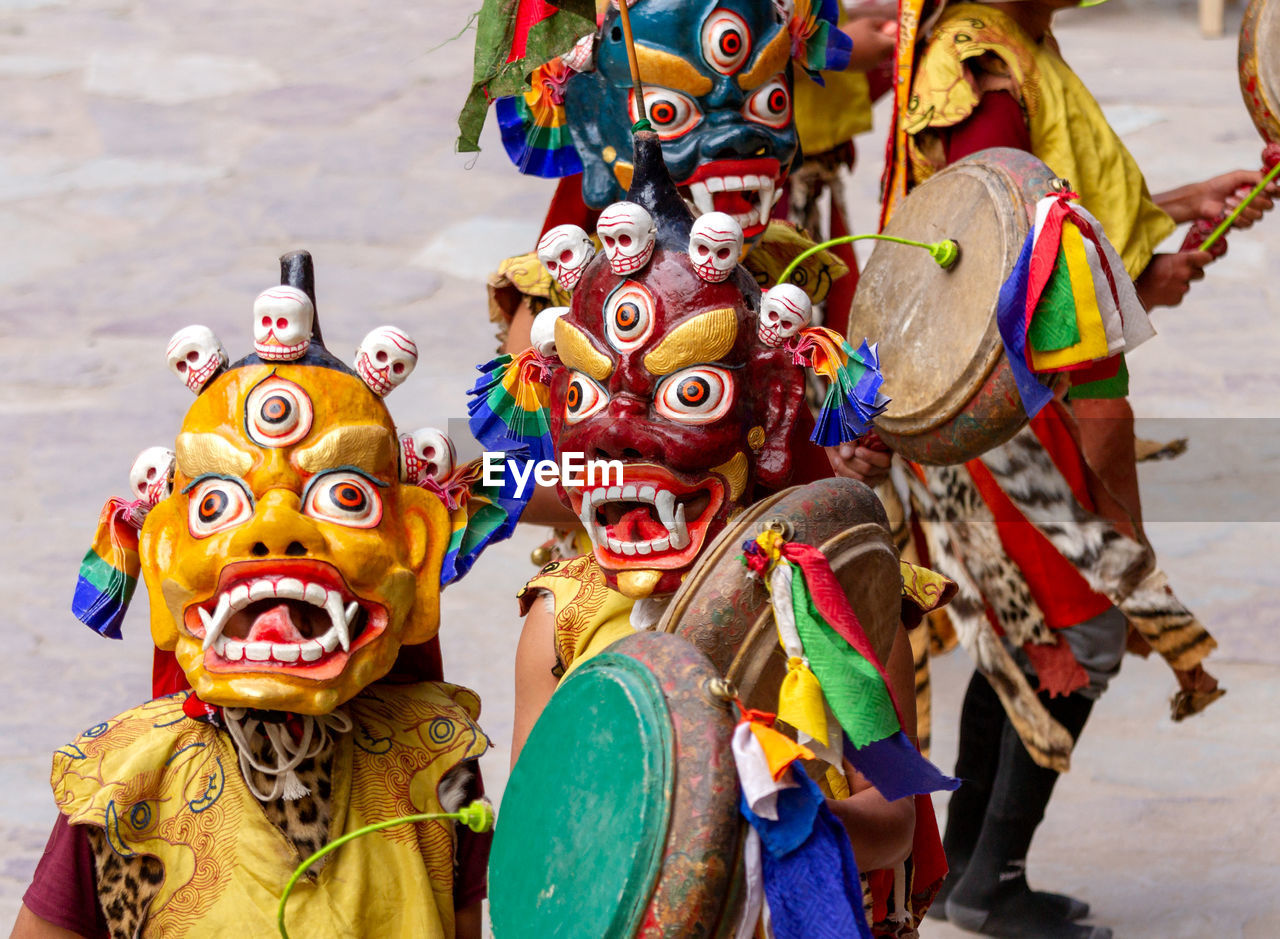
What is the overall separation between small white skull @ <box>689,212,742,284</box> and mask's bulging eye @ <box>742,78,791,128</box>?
0.53 meters

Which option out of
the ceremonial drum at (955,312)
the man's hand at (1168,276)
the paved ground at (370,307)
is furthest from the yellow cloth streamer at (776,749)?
the paved ground at (370,307)

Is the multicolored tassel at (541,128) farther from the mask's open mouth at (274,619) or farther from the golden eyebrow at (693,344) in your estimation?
the mask's open mouth at (274,619)

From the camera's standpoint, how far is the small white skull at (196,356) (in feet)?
6.26

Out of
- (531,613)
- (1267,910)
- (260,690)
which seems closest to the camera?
(260,690)

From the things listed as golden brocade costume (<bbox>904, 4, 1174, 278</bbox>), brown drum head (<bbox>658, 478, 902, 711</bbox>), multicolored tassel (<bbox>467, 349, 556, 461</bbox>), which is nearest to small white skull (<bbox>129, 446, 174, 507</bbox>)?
multicolored tassel (<bbox>467, 349, 556, 461</bbox>)

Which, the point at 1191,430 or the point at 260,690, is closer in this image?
the point at 260,690

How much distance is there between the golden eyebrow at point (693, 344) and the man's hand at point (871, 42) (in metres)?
1.66

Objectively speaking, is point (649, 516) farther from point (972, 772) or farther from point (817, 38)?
point (972, 772)

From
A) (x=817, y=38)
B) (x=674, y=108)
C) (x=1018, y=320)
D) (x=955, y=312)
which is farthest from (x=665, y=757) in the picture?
(x=817, y=38)

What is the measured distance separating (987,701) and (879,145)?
4.93m

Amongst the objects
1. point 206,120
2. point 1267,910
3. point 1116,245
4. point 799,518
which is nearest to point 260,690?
point 799,518

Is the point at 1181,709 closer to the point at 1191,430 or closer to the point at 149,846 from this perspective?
the point at 149,846

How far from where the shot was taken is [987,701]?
329 cm

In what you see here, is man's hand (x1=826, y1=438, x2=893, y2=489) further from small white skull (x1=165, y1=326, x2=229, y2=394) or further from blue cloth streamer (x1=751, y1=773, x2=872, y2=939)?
blue cloth streamer (x1=751, y1=773, x2=872, y2=939)
